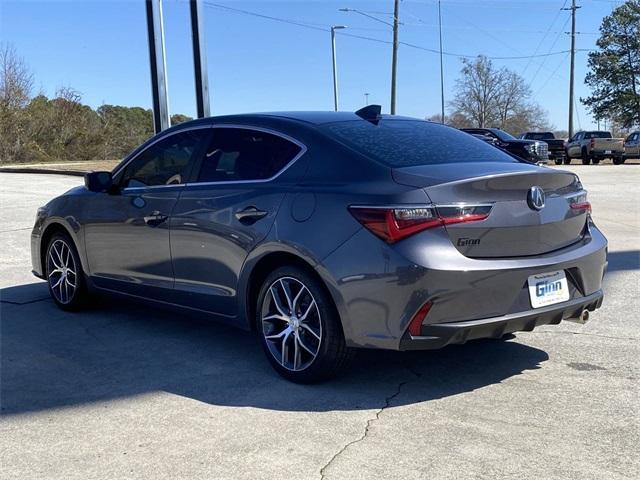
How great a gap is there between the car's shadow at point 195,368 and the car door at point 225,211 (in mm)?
428

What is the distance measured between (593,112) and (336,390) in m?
67.5

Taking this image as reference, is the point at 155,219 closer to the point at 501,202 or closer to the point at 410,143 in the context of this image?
the point at 410,143

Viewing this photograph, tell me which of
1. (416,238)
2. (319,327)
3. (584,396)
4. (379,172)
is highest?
(379,172)

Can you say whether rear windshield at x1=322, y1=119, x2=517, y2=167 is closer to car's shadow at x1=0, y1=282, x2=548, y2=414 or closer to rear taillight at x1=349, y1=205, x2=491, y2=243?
rear taillight at x1=349, y1=205, x2=491, y2=243

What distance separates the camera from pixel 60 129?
36562 mm

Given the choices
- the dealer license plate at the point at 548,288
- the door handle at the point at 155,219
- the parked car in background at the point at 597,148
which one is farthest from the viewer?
the parked car in background at the point at 597,148

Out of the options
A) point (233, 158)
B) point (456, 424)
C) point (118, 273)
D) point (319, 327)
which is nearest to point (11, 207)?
point (118, 273)

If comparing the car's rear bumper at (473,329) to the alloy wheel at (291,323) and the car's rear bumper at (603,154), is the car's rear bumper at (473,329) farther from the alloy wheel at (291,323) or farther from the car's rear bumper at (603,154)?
the car's rear bumper at (603,154)

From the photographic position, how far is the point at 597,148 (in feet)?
117

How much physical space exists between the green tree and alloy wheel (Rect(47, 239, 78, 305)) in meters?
64.5

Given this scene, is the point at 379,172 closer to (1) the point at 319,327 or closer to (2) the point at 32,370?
(1) the point at 319,327

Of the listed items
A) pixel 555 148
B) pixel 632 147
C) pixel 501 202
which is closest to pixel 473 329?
pixel 501 202

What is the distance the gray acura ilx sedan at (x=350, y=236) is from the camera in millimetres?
3758

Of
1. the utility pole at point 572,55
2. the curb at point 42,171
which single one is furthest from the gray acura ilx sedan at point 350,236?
the utility pole at point 572,55
